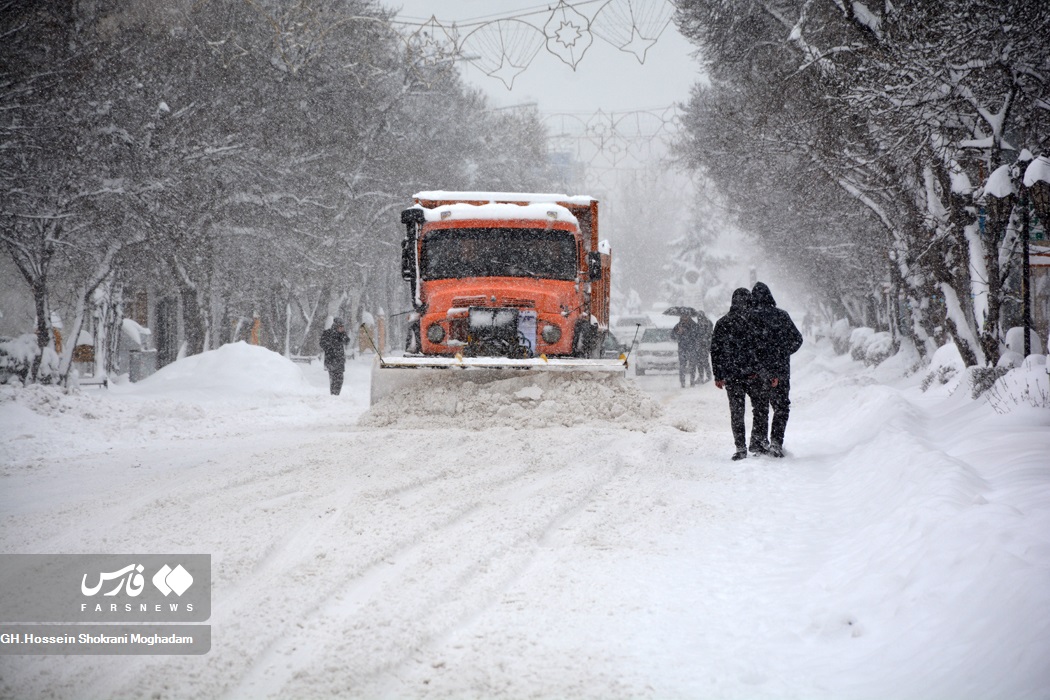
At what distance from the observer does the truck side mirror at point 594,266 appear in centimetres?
1292

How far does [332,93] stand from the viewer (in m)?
21.8

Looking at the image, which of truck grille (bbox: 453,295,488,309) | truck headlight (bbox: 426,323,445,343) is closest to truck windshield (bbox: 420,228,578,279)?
truck grille (bbox: 453,295,488,309)

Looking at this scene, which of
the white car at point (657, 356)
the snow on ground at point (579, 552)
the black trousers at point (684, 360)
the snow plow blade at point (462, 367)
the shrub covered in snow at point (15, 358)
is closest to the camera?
the snow on ground at point (579, 552)

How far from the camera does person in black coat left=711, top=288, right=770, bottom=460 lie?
9.13 metres

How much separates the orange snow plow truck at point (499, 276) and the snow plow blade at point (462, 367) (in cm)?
4

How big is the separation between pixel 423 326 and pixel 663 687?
10062 millimetres

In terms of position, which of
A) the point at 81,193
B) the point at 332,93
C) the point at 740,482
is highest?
the point at 332,93

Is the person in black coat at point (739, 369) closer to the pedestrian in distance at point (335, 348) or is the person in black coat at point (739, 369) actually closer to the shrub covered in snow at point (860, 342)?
the pedestrian in distance at point (335, 348)

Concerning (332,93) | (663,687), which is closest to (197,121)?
(332,93)

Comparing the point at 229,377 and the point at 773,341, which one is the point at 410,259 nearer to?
the point at 773,341

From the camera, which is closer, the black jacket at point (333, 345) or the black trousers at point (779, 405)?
the black trousers at point (779, 405)

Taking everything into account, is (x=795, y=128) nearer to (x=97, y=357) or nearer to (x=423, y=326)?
(x=423, y=326)

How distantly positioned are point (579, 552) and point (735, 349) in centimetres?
474

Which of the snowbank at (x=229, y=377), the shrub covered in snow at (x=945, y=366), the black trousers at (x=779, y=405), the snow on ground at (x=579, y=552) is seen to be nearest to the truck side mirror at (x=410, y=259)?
the snow on ground at (x=579, y=552)
